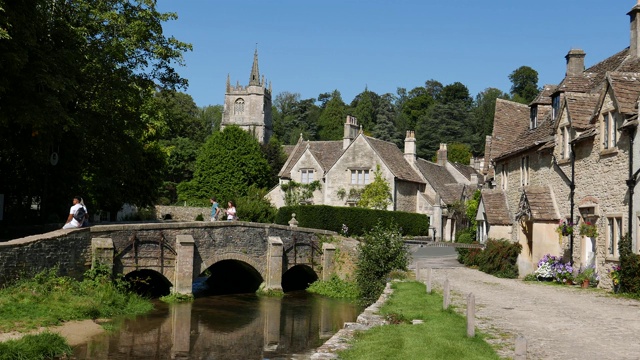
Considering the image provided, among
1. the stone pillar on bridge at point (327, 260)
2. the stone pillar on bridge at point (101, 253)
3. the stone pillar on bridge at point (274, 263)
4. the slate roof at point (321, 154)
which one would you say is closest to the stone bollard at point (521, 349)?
the stone pillar on bridge at point (101, 253)

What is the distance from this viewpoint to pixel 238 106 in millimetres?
101875

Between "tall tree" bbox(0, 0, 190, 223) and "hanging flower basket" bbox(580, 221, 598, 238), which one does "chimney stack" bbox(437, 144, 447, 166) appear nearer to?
"tall tree" bbox(0, 0, 190, 223)

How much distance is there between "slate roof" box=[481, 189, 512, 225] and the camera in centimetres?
2905

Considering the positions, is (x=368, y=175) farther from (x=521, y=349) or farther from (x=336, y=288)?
(x=521, y=349)

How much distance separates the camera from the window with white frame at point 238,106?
101688 mm

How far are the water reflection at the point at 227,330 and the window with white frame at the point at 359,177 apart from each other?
2686cm

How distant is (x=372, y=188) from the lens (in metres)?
51.3

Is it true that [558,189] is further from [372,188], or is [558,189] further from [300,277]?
[372,188]

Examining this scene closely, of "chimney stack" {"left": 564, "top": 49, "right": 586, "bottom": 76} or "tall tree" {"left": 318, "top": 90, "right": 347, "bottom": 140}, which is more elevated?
"tall tree" {"left": 318, "top": 90, "right": 347, "bottom": 140}

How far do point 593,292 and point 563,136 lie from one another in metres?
6.61

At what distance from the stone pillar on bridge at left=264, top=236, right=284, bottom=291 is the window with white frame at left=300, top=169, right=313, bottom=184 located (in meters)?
28.2

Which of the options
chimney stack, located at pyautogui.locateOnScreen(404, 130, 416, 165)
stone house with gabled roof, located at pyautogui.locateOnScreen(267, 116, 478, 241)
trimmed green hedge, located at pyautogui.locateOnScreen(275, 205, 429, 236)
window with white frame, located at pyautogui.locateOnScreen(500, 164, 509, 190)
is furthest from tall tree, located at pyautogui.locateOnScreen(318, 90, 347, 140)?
window with white frame, located at pyautogui.locateOnScreen(500, 164, 509, 190)

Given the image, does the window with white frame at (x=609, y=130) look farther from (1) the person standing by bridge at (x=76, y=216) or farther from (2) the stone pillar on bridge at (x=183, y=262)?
(1) the person standing by bridge at (x=76, y=216)

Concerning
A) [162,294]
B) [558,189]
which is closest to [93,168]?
[162,294]
